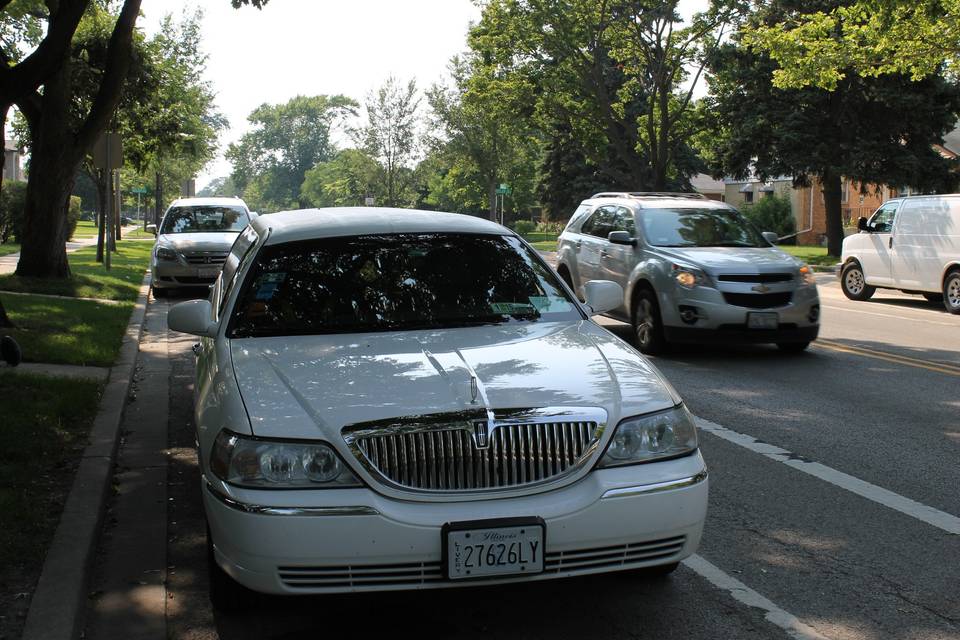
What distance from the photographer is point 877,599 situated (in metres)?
4.68

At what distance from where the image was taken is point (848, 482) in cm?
668

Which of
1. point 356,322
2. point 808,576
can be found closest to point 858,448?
point 808,576

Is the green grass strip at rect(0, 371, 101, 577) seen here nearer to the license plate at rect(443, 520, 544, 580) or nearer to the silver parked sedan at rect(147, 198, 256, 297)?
the license plate at rect(443, 520, 544, 580)

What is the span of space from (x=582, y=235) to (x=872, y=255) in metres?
8.37

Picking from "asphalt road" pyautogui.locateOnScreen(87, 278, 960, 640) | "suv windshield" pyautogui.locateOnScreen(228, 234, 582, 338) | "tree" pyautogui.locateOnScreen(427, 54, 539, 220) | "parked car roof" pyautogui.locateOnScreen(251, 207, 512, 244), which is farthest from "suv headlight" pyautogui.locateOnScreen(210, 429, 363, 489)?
"tree" pyautogui.locateOnScreen(427, 54, 539, 220)

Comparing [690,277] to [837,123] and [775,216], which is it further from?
[775,216]

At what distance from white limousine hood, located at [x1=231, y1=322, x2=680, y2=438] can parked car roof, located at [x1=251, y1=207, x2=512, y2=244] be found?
931 mm

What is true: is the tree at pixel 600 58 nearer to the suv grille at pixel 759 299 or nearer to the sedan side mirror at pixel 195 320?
the suv grille at pixel 759 299

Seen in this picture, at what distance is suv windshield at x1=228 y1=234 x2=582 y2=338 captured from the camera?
5.27 meters

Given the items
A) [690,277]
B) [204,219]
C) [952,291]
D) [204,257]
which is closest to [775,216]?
[952,291]

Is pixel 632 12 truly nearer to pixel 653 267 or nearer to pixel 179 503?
pixel 653 267

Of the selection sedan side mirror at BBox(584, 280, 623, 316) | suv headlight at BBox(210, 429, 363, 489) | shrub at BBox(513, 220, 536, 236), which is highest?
shrub at BBox(513, 220, 536, 236)

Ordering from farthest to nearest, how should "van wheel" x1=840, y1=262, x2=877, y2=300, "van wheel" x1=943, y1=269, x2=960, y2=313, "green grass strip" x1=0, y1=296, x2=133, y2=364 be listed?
"van wheel" x1=840, y1=262, x2=877, y2=300 → "van wheel" x1=943, y1=269, x2=960, y2=313 → "green grass strip" x1=0, y1=296, x2=133, y2=364

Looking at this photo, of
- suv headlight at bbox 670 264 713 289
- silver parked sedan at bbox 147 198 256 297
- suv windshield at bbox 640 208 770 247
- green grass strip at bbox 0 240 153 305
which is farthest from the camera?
silver parked sedan at bbox 147 198 256 297
